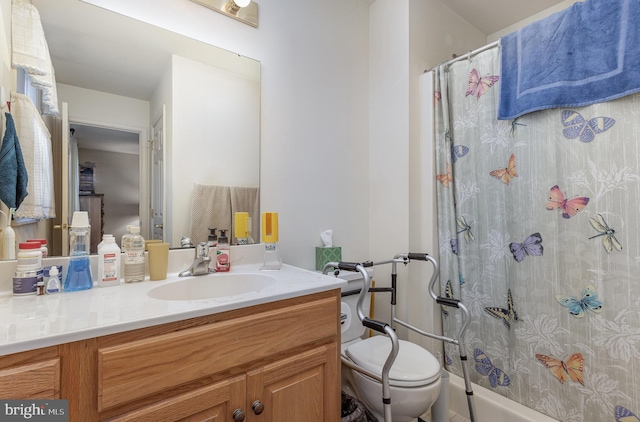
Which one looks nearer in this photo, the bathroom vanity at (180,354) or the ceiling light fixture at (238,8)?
the bathroom vanity at (180,354)

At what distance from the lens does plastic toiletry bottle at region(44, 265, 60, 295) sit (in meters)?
0.98

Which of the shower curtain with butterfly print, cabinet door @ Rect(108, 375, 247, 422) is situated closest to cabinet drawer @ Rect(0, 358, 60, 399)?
cabinet door @ Rect(108, 375, 247, 422)

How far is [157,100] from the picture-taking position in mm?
1336

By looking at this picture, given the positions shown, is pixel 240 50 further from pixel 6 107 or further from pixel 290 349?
pixel 290 349

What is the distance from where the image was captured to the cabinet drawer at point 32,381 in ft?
2.01

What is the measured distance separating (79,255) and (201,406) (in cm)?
69

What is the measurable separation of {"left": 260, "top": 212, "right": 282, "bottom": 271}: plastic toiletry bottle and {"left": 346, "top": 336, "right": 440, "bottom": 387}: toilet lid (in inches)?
21.4

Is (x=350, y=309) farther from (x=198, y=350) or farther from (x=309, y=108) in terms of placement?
(x=309, y=108)

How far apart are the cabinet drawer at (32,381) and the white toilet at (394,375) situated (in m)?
1.07

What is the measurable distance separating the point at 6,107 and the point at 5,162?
19 cm

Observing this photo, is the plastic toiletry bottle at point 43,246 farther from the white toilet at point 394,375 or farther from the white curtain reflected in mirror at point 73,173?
the white toilet at point 394,375

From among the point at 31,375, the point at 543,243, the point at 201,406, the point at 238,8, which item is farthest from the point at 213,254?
the point at 543,243

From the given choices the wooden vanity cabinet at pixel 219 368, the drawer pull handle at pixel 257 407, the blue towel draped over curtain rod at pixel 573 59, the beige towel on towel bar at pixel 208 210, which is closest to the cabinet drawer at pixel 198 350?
the wooden vanity cabinet at pixel 219 368

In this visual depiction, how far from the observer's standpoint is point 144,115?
1308mm
